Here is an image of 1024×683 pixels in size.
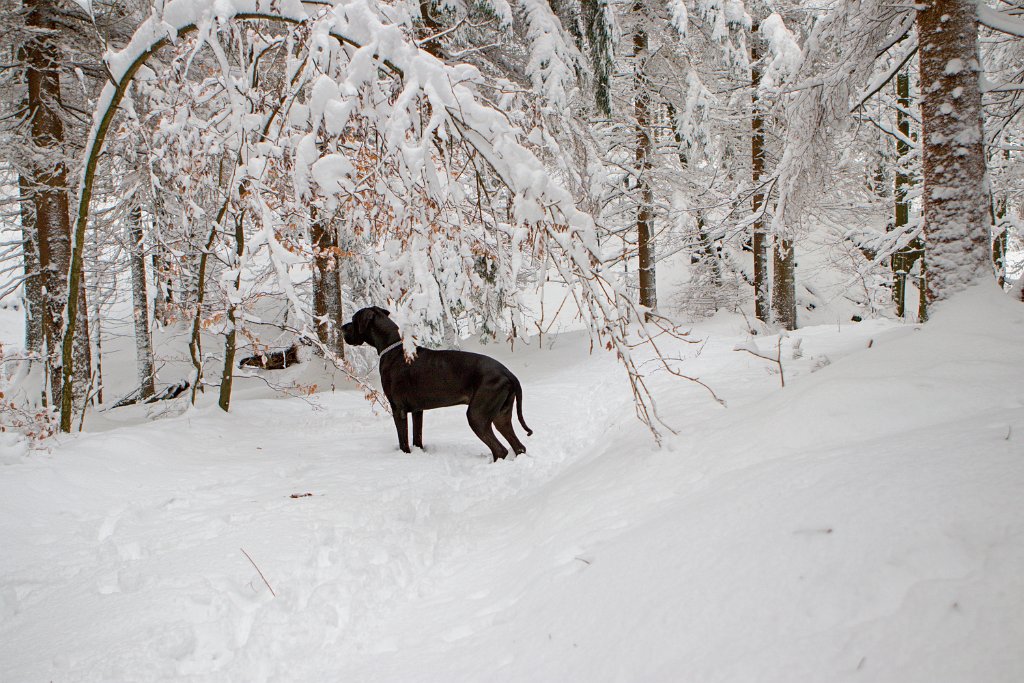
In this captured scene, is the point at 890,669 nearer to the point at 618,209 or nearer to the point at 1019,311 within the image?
the point at 1019,311

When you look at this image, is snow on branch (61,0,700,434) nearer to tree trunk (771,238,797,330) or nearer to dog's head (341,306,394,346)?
dog's head (341,306,394,346)

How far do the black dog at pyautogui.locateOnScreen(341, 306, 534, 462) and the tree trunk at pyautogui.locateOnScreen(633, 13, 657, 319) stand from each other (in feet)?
29.3

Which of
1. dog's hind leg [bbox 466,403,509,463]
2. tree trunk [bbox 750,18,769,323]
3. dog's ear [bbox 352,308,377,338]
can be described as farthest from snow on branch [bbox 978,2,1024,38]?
tree trunk [bbox 750,18,769,323]

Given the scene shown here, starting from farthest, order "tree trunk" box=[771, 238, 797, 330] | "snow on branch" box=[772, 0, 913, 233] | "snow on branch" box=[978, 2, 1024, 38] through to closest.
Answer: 1. "tree trunk" box=[771, 238, 797, 330]
2. "snow on branch" box=[772, 0, 913, 233]
3. "snow on branch" box=[978, 2, 1024, 38]

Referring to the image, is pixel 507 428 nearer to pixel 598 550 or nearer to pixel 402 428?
pixel 402 428

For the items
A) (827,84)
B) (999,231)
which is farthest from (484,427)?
(999,231)

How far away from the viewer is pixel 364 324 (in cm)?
603

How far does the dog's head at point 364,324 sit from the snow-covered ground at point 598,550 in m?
1.62

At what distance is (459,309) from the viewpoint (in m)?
10.9

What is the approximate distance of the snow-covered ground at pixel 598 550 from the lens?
1.43m

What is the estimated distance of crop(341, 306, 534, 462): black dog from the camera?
5.45 metres

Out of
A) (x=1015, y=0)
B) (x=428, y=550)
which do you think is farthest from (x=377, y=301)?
(x=1015, y=0)

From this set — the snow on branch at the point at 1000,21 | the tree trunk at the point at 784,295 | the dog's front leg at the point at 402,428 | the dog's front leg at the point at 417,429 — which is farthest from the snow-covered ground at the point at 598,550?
the tree trunk at the point at 784,295

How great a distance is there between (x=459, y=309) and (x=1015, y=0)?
9195 millimetres
